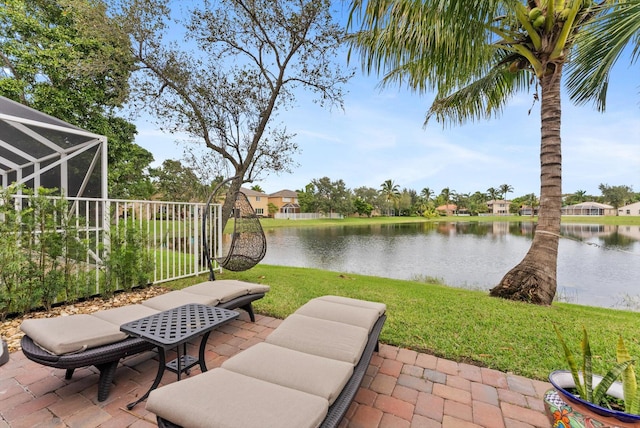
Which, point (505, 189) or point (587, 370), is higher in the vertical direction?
point (505, 189)

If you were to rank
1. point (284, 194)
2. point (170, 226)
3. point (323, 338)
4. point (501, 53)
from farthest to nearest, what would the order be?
point (284, 194) → point (501, 53) → point (170, 226) → point (323, 338)

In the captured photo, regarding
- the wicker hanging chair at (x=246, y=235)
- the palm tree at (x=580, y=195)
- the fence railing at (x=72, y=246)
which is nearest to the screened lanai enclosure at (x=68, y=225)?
the fence railing at (x=72, y=246)

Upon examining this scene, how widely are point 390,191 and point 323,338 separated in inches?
2133

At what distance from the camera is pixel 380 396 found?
6.27ft

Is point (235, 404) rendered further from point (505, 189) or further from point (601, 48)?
point (505, 189)

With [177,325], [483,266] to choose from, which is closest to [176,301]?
[177,325]

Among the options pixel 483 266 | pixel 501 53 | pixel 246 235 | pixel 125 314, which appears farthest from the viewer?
pixel 483 266

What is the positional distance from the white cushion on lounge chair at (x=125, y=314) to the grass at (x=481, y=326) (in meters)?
1.45

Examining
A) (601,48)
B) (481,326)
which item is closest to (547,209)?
(601,48)

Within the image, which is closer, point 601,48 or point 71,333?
point 71,333

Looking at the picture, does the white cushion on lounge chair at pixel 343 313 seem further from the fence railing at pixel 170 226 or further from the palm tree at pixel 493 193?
the palm tree at pixel 493 193

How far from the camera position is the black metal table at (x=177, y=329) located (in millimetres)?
1682

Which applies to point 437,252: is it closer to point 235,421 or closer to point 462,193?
point 235,421

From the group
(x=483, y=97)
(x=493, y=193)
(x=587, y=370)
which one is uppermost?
(x=493, y=193)
